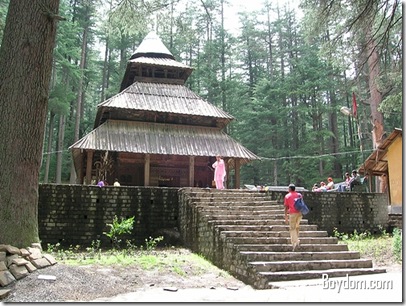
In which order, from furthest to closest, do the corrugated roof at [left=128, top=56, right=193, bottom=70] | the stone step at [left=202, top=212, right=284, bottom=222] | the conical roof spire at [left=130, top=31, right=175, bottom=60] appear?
the conical roof spire at [left=130, top=31, right=175, bottom=60] → the corrugated roof at [left=128, top=56, right=193, bottom=70] → the stone step at [left=202, top=212, right=284, bottom=222]

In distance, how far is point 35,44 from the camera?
23.8 feet

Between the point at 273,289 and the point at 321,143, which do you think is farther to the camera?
the point at 321,143

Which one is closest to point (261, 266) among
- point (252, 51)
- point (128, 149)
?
point (128, 149)

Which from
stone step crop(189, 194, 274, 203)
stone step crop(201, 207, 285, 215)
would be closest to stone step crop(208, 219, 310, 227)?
stone step crop(201, 207, 285, 215)

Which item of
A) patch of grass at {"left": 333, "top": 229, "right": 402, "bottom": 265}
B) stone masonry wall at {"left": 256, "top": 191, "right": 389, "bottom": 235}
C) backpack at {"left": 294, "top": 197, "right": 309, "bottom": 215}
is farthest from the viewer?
stone masonry wall at {"left": 256, "top": 191, "right": 389, "bottom": 235}

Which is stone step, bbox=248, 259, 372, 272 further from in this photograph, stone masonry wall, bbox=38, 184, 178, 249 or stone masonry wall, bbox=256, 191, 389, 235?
stone masonry wall, bbox=38, 184, 178, 249

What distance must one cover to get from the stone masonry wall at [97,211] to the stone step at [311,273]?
5791 mm

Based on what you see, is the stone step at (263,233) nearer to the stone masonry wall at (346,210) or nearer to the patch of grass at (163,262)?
the patch of grass at (163,262)

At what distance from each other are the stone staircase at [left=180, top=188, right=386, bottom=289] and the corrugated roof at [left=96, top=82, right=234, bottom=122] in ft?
23.2

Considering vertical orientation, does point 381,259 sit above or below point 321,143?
below

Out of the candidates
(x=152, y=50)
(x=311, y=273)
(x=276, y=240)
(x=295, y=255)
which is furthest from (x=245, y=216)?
(x=152, y=50)

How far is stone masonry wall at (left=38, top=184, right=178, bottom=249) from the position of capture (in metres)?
11.5

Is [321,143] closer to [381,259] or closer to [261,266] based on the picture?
[381,259]

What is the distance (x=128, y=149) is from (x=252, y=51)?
85.8 feet
